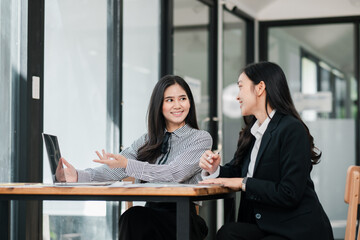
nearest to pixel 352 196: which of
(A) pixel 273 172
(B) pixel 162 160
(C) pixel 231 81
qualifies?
(A) pixel 273 172

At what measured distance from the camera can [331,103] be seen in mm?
7277

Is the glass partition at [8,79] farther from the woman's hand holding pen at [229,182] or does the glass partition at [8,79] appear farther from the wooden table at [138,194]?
the woman's hand holding pen at [229,182]

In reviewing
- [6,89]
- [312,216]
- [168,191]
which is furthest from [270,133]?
[6,89]

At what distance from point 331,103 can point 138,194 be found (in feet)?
17.3

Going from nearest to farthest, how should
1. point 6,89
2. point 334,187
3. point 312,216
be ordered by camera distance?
point 312,216 < point 6,89 < point 334,187

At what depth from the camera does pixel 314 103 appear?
24.0 feet

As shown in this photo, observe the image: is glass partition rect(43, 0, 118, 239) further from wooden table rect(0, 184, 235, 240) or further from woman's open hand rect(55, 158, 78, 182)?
wooden table rect(0, 184, 235, 240)

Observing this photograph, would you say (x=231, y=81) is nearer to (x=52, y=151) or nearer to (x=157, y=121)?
(x=157, y=121)

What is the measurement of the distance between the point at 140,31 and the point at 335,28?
A: 3035mm

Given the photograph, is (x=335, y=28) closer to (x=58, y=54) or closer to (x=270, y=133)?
(x=58, y=54)

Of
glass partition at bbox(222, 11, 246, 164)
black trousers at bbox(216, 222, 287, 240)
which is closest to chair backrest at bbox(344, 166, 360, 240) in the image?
black trousers at bbox(216, 222, 287, 240)

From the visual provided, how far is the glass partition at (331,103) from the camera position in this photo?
23.5 ft

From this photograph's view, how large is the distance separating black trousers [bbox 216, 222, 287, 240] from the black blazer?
0.05 metres

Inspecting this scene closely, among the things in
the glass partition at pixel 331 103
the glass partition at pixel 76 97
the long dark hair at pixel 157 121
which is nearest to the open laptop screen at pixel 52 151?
the long dark hair at pixel 157 121
